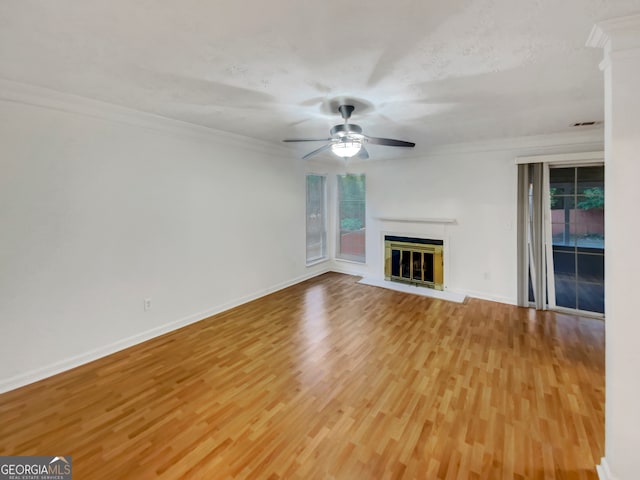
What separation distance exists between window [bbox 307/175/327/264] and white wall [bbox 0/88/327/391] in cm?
168

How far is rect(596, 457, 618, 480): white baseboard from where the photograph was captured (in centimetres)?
158

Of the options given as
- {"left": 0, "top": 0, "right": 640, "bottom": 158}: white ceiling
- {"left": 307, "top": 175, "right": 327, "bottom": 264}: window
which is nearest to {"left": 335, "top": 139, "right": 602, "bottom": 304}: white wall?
{"left": 0, "top": 0, "right": 640, "bottom": 158}: white ceiling

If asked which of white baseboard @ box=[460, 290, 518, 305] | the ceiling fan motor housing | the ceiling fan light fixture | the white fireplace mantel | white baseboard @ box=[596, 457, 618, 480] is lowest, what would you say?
white baseboard @ box=[596, 457, 618, 480]

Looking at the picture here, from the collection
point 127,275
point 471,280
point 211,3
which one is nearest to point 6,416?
point 127,275

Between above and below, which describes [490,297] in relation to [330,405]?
above

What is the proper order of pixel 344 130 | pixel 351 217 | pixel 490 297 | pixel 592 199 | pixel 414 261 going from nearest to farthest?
pixel 344 130 < pixel 592 199 < pixel 490 297 < pixel 414 261 < pixel 351 217

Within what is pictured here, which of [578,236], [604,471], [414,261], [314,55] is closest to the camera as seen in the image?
[604,471]

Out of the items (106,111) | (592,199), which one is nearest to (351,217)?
(592,199)

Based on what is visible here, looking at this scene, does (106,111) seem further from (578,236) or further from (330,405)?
(578,236)

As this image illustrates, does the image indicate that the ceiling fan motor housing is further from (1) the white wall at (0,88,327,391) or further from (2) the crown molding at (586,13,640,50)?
(1) the white wall at (0,88,327,391)

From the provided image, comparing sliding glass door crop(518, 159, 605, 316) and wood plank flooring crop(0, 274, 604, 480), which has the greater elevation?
sliding glass door crop(518, 159, 605, 316)

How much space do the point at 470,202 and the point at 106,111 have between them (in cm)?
502

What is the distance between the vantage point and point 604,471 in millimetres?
1636

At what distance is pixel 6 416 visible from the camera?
216 cm
